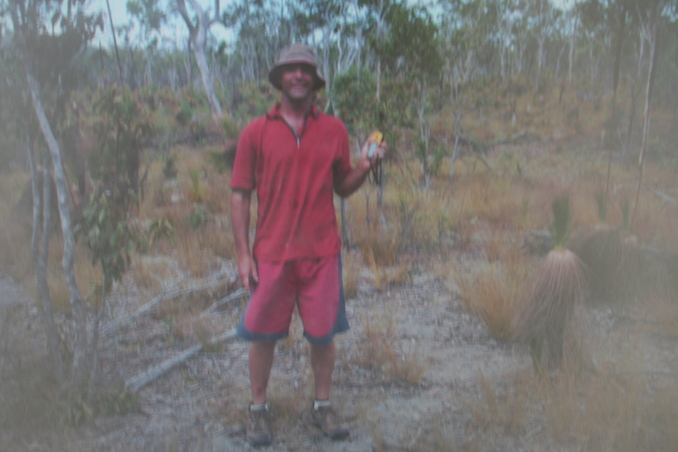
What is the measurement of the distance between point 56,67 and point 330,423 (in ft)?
6.72

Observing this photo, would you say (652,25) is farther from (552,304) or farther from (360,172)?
(360,172)

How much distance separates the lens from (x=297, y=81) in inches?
88.7

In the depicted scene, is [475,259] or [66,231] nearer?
[66,231]

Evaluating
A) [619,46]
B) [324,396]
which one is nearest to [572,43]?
[619,46]

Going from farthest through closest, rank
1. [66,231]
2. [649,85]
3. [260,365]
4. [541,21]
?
[541,21], [649,85], [66,231], [260,365]

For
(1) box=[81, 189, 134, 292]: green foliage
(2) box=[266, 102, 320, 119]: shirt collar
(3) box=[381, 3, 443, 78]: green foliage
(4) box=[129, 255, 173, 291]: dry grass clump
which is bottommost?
(4) box=[129, 255, 173, 291]: dry grass clump

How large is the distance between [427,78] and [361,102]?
0.57m

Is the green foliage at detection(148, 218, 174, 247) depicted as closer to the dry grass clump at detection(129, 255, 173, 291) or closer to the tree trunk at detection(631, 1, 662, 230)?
the dry grass clump at detection(129, 255, 173, 291)

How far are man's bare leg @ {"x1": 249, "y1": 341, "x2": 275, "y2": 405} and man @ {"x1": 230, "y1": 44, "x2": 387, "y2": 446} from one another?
5 centimetres

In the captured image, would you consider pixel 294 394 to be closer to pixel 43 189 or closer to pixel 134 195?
pixel 134 195

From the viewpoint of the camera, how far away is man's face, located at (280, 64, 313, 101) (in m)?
2.25

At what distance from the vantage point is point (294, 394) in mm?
2771

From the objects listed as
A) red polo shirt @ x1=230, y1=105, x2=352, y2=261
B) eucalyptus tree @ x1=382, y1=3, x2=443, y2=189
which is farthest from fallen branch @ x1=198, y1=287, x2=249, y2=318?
eucalyptus tree @ x1=382, y1=3, x2=443, y2=189

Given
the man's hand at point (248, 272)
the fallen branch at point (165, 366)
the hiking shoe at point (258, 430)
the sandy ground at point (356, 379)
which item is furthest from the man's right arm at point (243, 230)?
the fallen branch at point (165, 366)
